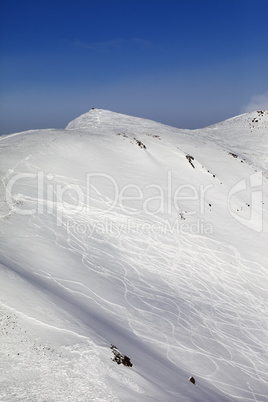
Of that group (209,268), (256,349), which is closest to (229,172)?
(209,268)

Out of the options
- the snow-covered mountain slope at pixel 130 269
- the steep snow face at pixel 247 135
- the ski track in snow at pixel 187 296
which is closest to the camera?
the snow-covered mountain slope at pixel 130 269

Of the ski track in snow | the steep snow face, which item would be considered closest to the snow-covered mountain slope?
the ski track in snow

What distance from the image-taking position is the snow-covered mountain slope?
9.61 m

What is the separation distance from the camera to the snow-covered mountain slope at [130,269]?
9.61m

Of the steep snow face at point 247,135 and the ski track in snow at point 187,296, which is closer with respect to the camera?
the ski track in snow at point 187,296

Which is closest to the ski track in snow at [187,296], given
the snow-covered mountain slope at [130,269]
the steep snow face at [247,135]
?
the snow-covered mountain slope at [130,269]

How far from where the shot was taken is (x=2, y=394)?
7.56m

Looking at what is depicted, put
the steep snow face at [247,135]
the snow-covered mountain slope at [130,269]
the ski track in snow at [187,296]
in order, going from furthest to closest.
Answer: the steep snow face at [247,135] → the ski track in snow at [187,296] → the snow-covered mountain slope at [130,269]

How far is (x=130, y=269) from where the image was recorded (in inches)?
754

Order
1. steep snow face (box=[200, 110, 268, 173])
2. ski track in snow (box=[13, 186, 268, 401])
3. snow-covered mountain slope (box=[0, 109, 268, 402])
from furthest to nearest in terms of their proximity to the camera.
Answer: steep snow face (box=[200, 110, 268, 173]), ski track in snow (box=[13, 186, 268, 401]), snow-covered mountain slope (box=[0, 109, 268, 402])

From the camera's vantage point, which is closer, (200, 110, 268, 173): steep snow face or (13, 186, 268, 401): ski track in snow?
(13, 186, 268, 401): ski track in snow

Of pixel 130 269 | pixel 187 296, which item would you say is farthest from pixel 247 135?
pixel 130 269

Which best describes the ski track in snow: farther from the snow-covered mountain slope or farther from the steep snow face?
the steep snow face

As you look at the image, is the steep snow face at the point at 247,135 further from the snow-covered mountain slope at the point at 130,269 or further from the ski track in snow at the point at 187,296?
the ski track in snow at the point at 187,296
